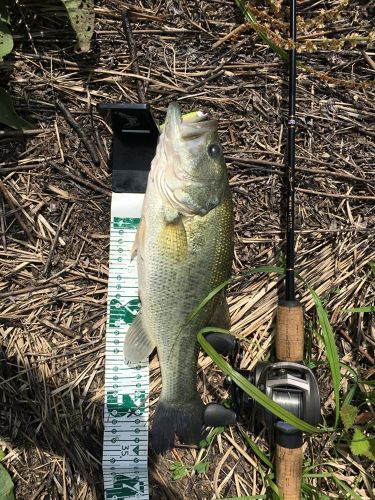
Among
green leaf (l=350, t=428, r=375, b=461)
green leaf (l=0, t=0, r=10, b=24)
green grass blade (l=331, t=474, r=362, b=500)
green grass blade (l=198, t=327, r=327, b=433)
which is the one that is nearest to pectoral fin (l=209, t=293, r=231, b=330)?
green grass blade (l=198, t=327, r=327, b=433)

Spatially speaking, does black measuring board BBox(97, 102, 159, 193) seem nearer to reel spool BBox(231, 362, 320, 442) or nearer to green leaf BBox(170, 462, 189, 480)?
reel spool BBox(231, 362, 320, 442)

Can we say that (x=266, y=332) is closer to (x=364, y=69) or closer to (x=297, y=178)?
(x=297, y=178)

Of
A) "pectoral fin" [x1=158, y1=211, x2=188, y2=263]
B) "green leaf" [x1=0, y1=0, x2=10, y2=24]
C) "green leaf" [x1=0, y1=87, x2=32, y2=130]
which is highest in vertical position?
"green leaf" [x1=0, y1=0, x2=10, y2=24]

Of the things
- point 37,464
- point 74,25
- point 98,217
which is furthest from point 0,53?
point 37,464

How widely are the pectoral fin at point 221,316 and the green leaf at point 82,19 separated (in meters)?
1.82

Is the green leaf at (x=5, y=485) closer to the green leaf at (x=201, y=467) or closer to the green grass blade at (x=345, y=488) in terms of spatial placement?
the green leaf at (x=201, y=467)

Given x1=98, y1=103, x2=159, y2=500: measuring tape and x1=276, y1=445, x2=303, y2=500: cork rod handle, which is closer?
x1=276, y1=445, x2=303, y2=500: cork rod handle

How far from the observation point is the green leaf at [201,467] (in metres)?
2.93

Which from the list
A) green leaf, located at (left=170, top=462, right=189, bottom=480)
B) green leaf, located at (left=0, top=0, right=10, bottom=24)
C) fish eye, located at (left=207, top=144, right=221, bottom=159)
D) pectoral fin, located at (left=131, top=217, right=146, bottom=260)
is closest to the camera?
fish eye, located at (left=207, top=144, right=221, bottom=159)

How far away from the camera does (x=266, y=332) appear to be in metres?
3.03

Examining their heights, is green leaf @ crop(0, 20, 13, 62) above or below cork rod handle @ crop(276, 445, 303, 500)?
above

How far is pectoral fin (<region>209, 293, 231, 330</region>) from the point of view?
2.69 m

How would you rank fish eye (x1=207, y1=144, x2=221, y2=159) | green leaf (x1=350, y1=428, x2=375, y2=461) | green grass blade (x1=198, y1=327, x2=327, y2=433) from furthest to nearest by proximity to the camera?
green leaf (x1=350, y1=428, x2=375, y2=461)
fish eye (x1=207, y1=144, x2=221, y2=159)
green grass blade (x1=198, y1=327, x2=327, y2=433)

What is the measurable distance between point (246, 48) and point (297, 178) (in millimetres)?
973
